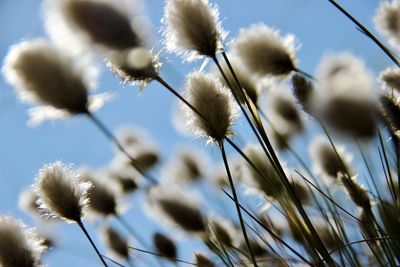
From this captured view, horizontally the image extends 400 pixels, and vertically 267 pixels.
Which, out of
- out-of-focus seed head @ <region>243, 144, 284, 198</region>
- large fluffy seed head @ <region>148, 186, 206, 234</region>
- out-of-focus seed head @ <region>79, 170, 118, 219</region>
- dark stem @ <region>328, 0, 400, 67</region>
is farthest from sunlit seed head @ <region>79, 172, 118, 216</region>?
dark stem @ <region>328, 0, 400, 67</region>

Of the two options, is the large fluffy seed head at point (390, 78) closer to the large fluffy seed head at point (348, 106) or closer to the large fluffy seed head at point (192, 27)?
the large fluffy seed head at point (192, 27)

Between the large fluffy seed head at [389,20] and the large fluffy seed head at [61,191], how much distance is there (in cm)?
94

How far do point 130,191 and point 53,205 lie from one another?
977 millimetres

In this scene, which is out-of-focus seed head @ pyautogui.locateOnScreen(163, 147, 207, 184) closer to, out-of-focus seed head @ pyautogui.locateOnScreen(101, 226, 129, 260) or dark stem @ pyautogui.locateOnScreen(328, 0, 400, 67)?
out-of-focus seed head @ pyautogui.locateOnScreen(101, 226, 129, 260)

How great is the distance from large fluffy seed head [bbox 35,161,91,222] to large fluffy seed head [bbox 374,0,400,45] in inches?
37.0

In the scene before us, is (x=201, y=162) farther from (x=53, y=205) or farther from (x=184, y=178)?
(x=53, y=205)

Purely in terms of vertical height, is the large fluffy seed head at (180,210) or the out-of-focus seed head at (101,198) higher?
the out-of-focus seed head at (101,198)

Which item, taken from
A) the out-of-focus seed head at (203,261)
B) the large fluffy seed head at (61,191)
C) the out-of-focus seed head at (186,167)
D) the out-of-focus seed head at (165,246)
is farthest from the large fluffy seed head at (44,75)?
the out-of-focus seed head at (186,167)

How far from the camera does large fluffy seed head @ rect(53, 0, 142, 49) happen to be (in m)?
1.00

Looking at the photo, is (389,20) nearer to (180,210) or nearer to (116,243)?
(180,210)

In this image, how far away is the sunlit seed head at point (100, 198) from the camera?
176cm

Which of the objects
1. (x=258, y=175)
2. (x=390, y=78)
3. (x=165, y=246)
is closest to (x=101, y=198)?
(x=165, y=246)

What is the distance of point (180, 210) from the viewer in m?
1.66

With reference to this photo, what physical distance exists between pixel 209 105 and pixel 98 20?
339 mm
